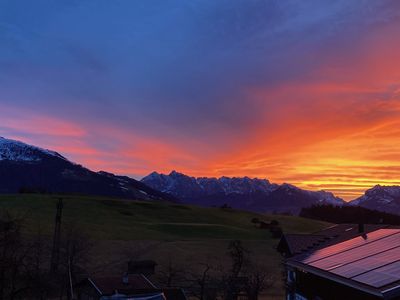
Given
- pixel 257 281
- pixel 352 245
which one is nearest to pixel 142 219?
pixel 257 281

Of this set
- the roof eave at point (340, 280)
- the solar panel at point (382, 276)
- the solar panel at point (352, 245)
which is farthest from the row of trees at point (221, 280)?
the solar panel at point (382, 276)

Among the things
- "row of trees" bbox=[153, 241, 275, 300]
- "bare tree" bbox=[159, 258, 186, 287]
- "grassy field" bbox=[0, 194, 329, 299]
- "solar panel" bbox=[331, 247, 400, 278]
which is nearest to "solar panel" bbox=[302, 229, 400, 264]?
"solar panel" bbox=[331, 247, 400, 278]

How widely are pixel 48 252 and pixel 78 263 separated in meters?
7.72

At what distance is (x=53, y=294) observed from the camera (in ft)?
195

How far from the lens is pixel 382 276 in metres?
18.1

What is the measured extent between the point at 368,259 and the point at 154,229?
369ft

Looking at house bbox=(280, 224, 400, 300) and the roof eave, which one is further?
house bbox=(280, 224, 400, 300)

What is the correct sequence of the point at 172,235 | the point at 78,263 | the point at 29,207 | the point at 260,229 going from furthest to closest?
the point at 260,229, the point at 29,207, the point at 172,235, the point at 78,263

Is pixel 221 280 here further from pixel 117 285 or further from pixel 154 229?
pixel 154 229

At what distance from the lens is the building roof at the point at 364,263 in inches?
699

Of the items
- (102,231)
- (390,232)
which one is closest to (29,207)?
(102,231)

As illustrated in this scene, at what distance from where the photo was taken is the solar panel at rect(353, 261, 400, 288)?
1736 centimetres

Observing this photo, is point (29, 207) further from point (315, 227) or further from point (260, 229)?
point (315, 227)

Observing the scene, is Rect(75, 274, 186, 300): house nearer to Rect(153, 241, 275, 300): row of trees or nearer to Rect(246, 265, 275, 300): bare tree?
Rect(153, 241, 275, 300): row of trees
